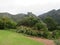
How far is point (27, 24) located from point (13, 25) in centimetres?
226

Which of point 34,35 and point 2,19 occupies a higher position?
point 2,19

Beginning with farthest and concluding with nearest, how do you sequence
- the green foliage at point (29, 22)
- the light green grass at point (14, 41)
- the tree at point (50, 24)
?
the tree at point (50, 24), the green foliage at point (29, 22), the light green grass at point (14, 41)

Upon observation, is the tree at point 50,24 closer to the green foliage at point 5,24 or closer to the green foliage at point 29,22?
the green foliage at point 29,22

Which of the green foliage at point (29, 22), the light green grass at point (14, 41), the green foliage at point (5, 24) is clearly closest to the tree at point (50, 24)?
the green foliage at point (29, 22)

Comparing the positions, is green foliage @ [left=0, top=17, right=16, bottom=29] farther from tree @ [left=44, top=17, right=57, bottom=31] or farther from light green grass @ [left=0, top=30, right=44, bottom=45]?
tree @ [left=44, top=17, right=57, bottom=31]


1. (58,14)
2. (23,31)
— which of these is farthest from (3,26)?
(58,14)

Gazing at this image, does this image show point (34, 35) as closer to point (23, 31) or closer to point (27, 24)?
point (23, 31)

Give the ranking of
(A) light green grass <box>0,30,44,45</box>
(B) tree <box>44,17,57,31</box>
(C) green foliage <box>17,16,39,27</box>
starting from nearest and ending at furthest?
1. (A) light green grass <box>0,30,44,45</box>
2. (C) green foliage <box>17,16,39,27</box>
3. (B) tree <box>44,17,57,31</box>

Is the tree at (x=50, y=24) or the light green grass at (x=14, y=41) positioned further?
the tree at (x=50, y=24)

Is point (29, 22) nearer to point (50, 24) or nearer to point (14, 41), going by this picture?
point (50, 24)

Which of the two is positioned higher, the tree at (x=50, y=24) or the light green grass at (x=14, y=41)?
the tree at (x=50, y=24)

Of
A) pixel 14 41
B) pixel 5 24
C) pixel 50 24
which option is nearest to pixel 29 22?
pixel 5 24

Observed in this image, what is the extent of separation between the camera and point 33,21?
33031 mm

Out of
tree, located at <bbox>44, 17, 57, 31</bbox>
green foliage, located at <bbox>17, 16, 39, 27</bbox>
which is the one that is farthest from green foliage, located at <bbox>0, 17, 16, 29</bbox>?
tree, located at <bbox>44, 17, 57, 31</bbox>
